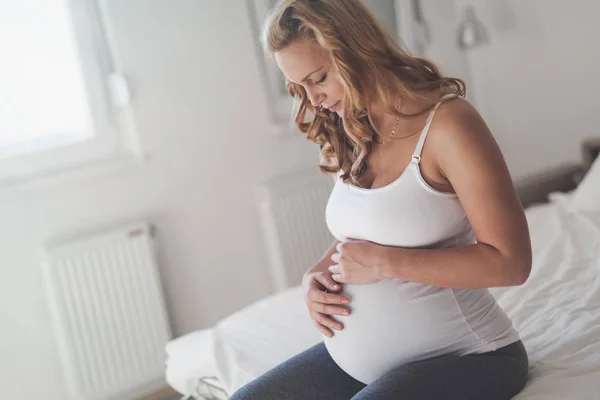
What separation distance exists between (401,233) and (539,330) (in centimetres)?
48

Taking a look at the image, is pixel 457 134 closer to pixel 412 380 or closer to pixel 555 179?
pixel 412 380

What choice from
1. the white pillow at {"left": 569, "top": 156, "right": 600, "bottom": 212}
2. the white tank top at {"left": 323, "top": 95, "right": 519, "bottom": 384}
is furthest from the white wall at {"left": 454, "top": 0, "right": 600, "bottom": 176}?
the white tank top at {"left": 323, "top": 95, "right": 519, "bottom": 384}

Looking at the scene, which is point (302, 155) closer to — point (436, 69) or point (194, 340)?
point (194, 340)

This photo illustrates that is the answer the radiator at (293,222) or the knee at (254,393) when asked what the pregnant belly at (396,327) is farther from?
the radiator at (293,222)

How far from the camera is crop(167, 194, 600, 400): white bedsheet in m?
1.06

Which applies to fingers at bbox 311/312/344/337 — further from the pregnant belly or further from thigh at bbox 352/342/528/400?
thigh at bbox 352/342/528/400

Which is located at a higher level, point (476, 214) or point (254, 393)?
point (476, 214)

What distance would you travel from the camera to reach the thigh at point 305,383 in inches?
42.4

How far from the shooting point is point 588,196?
2.03m

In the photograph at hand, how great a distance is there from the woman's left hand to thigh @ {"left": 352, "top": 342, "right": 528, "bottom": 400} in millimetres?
151

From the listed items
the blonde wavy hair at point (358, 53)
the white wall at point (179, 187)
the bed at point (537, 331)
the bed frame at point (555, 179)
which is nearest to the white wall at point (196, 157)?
the white wall at point (179, 187)

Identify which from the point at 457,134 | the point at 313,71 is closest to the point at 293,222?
the point at 313,71

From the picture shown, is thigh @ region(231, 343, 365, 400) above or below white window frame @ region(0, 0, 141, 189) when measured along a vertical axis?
below

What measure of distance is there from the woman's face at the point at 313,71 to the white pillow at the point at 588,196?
1.25m
